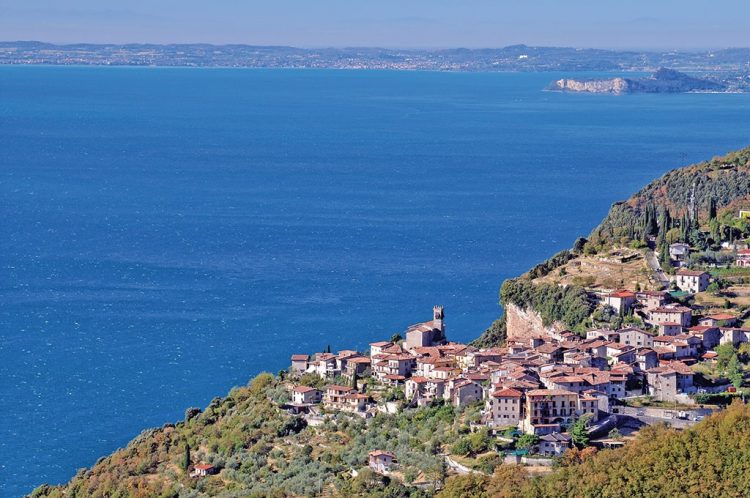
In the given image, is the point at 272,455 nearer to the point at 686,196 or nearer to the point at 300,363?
the point at 300,363

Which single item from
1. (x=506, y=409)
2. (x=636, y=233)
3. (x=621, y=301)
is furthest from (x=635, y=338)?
(x=636, y=233)

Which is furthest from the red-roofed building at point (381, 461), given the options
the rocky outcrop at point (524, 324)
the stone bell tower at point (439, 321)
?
the rocky outcrop at point (524, 324)

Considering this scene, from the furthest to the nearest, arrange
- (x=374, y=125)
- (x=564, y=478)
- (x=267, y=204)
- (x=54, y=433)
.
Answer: (x=374, y=125), (x=267, y=204), (x=54, y=433), (x=564, y=478)

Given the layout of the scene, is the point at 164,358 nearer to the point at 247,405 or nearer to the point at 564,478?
the point at 247,405

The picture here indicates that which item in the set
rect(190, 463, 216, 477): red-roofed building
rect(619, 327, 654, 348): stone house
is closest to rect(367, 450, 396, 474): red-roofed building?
rect(190, 463, 216, 477): red-roofed building

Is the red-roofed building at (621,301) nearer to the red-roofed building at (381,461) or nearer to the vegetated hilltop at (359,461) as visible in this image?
the vegetated hilltop at (359,461)

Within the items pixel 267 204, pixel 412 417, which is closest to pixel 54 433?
pixel 412 417

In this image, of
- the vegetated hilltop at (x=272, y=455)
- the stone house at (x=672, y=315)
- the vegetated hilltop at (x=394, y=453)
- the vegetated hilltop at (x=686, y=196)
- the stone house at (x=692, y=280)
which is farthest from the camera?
the vegetated hilltop at (x=686, y=196)
